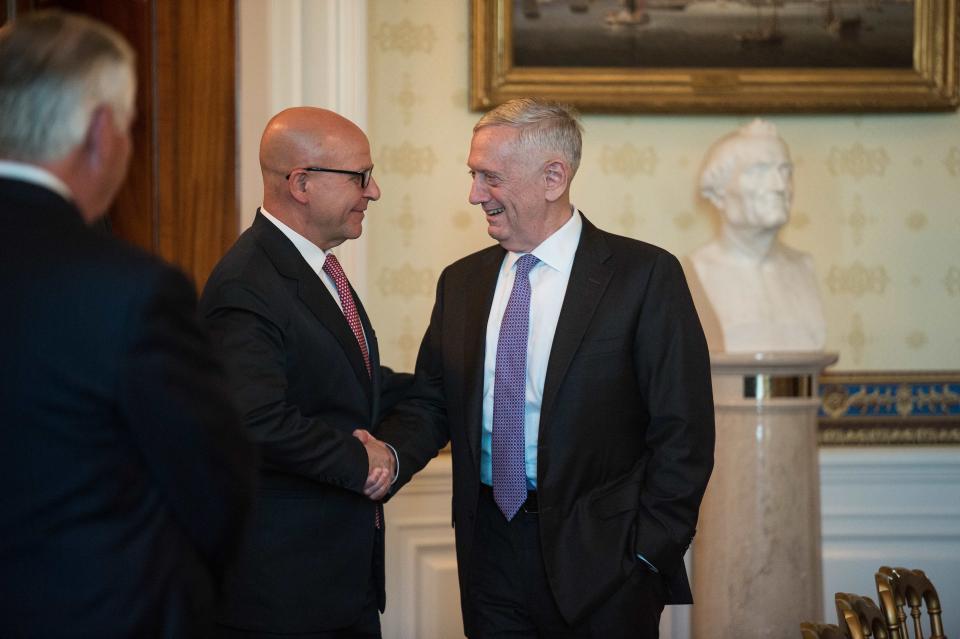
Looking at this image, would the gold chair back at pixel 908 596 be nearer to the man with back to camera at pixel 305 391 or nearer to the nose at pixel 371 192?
the man with back to camera at pixel 305 391

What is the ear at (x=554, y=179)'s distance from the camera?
3506 mm

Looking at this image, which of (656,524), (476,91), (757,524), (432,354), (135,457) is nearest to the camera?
(135,457)

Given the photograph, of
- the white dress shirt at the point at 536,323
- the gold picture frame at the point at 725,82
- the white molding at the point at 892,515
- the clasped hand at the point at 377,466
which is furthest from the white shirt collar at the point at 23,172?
the white molding at the point at 892,515

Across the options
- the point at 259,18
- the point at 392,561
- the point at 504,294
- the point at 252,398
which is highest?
the point at 259,18

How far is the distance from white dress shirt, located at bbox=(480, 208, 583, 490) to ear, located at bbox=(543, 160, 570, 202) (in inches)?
3.9

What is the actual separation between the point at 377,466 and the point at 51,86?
161cm

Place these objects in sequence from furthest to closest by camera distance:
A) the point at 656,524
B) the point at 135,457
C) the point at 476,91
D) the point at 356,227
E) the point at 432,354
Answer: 1. the point at 476,91
2. the point at 432,354
3. the point at 356,227
4. the point at 656,524
5. the point at 135,457

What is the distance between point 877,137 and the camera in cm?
551

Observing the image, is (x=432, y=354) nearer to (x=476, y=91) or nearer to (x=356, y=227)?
(x=356, y=227)

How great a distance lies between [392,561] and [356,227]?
2.28 meters

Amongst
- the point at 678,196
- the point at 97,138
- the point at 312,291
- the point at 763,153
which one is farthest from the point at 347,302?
the point at 678,196

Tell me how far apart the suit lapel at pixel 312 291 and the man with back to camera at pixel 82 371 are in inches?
51.5

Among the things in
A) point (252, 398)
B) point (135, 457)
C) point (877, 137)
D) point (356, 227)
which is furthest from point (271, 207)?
point (877, 137)

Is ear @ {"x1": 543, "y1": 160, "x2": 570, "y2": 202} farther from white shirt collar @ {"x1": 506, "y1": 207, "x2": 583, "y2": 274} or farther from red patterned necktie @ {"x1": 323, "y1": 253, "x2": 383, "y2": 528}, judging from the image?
red patterned necktie @ {"x1": 323, "y1": 253, "x2": 383, "y2": 528}
